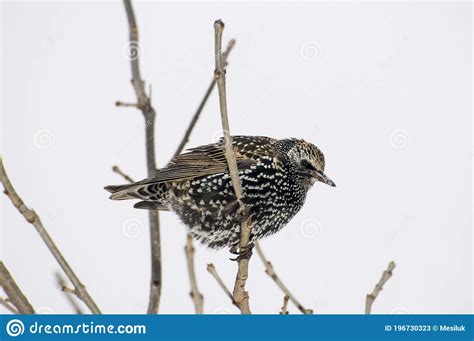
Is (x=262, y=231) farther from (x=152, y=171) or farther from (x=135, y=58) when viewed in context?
(x=135, y=58)

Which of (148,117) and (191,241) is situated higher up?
(148,117)

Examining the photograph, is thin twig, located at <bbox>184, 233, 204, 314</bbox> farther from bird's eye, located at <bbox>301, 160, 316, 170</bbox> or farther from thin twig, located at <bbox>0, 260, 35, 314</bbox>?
bird's eye, located at <bbox>301, 160, 316, 170</bbox>

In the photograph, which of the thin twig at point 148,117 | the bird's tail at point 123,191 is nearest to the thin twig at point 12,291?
the thin twig at point 148,117

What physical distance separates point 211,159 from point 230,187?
37cm

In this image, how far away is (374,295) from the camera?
3209mm

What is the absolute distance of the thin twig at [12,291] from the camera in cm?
→ 245

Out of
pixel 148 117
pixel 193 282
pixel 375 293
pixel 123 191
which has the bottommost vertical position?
pixel 375 293

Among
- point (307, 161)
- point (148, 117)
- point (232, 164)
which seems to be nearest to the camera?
point (232, 164)

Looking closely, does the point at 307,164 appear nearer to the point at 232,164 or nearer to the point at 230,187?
the point at 230,187

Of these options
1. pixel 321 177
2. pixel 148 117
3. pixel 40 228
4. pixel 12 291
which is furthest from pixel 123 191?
pixel 12 291

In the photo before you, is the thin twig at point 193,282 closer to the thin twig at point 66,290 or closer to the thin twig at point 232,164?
the thin twig at point 232,164

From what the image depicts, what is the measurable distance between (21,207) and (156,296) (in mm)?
1210

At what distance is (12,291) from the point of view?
2.49m

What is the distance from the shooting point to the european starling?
4.42m
